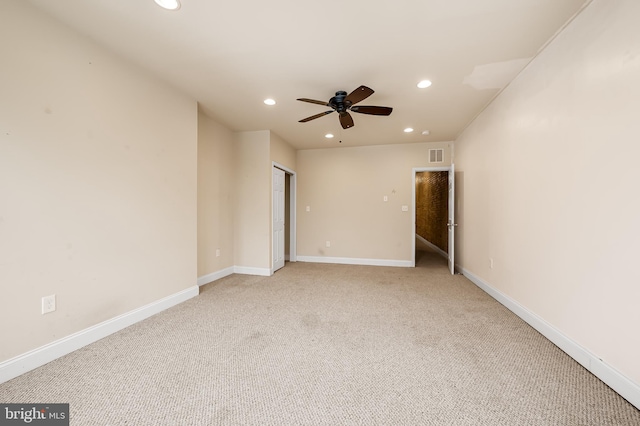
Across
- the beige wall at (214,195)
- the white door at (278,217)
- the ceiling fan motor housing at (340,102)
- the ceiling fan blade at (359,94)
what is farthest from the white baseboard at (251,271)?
the ceiling fan blade at (359,94)

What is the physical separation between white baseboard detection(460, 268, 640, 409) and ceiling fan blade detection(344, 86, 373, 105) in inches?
105

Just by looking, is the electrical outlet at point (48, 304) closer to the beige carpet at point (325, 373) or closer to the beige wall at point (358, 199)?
the beige carpet at point (325, 373)

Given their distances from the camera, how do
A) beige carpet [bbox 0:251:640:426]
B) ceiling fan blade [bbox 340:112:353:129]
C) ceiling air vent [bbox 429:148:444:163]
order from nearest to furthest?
beige carpet [bbox 0:251:640:426], ceiling fan blade [bbox 340:112:353:129], ceiling air vent [bbox 429:148:444:163]

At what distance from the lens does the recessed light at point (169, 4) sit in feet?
5.62

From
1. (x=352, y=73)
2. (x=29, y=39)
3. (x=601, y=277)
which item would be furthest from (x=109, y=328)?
(x=601, y=277)

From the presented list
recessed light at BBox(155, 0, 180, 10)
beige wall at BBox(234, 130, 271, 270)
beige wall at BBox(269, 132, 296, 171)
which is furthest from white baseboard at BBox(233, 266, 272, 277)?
recessed light at BBox(155, 0, 180, 10)

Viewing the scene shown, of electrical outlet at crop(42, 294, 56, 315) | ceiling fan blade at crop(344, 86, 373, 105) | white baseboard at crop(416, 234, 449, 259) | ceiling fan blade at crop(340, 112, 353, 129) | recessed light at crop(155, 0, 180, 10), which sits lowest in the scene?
white baseboard at crop(416, 234, 449, 259)

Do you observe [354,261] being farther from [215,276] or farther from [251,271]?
[215,276]

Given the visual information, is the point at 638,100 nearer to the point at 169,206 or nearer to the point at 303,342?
the point at 303,342

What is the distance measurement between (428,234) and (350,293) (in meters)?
5.84

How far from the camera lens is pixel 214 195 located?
3.97 m

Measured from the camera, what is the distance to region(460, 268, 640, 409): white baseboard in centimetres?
145

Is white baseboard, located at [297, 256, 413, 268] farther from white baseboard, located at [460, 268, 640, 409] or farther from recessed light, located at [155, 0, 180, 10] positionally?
recessed light, located at [155, 0, 180, 10]

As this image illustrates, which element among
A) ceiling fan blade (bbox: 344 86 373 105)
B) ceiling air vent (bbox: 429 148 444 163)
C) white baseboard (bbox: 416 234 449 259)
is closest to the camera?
ceiling fan blade (bbox: 344 86 373 105)
